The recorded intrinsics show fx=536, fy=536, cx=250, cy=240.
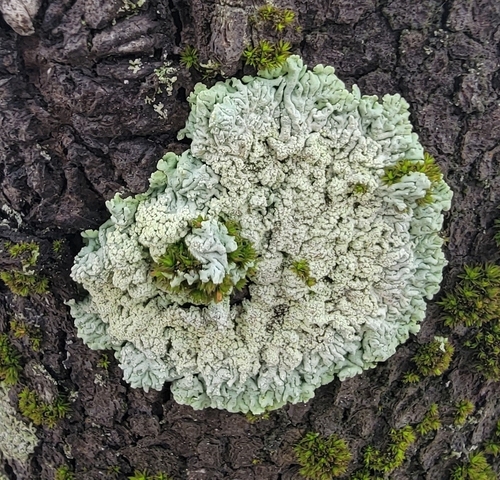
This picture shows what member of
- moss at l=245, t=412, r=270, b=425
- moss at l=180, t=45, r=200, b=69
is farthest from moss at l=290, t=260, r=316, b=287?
moss at l=180, t=45, r=200, b=69

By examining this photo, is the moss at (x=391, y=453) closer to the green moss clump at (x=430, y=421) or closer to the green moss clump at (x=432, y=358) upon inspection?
the green moss clump at (x=430, y=421)

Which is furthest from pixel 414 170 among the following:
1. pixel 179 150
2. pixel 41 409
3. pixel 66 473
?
pixel 66 473

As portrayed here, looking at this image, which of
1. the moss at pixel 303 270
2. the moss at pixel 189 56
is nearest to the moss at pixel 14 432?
the moss at pixel 303 270

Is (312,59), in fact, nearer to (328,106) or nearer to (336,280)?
(328,106)

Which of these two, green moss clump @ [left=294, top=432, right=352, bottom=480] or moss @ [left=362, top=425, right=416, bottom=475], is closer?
green moss clump @ [left=294, top=432, right=352, bottom=480]

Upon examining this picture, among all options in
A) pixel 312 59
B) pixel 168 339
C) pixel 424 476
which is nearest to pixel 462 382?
pixel 424 476

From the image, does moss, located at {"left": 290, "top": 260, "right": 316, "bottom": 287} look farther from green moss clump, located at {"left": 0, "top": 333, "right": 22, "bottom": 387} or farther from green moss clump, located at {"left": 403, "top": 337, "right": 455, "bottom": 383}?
green moss clump, located at {"left": 0, "top": 333, "right": 22, "bottom": 387}
